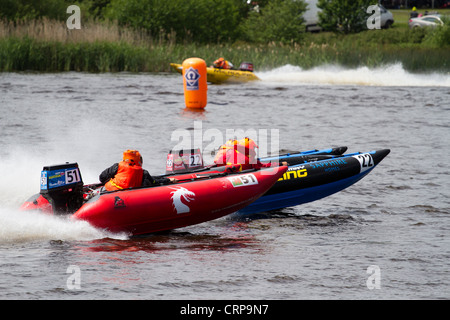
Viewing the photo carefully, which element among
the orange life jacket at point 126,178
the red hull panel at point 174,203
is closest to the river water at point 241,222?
the red hull panel at point 174,203

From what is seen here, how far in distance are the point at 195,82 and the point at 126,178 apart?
10965 mm

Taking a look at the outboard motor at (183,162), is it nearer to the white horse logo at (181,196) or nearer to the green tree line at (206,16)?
the white horse logo at (181,196)

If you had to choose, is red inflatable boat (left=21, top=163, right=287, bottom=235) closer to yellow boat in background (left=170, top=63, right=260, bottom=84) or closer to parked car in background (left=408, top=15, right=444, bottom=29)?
yellow boat in background (left=170, top=63, right=260, bottom=84)

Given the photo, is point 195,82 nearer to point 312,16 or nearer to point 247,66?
point 247,66

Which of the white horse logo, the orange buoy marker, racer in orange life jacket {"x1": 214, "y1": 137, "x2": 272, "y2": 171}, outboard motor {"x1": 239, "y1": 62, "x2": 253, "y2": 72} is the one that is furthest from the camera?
outboard motor {"x1": 239, "y1": 62, "x2": 253, "y2": 72}

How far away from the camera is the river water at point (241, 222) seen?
631 centimetres

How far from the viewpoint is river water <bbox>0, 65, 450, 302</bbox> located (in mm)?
6309

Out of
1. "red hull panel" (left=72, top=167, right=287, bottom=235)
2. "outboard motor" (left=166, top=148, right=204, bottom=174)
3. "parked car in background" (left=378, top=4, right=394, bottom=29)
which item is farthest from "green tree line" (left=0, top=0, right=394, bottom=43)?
"red hull panel" (left=72, top=167, right=287, bottom=235)

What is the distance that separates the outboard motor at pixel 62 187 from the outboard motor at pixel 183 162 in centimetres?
168

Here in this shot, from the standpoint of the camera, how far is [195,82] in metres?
18.7

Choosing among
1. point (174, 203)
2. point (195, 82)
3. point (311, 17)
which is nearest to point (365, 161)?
point (174, 203)

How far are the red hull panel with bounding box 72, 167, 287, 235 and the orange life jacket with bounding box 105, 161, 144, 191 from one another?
0.47 feet

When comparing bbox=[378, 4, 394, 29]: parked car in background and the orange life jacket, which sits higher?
bbox=[378, 4, 394, 29]: parked car in background

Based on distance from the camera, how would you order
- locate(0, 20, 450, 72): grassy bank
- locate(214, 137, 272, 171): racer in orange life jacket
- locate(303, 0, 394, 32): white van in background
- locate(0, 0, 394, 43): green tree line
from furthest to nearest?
locate(303, 0, 394, 32): white van in background, locate(0, 0, 394, 43): green tree line, locate(0, 20, 450, 72): grassy bank, locate(214, 137, 272, 171): racer in orange life jacket
